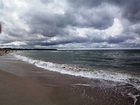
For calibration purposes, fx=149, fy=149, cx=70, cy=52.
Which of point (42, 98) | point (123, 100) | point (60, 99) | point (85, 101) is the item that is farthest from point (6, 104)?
point (123, 100)

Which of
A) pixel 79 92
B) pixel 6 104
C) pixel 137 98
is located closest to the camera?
pixel 6 104

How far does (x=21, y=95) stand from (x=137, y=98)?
18.1 feet

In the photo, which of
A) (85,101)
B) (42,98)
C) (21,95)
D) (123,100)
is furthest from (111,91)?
(21,95)

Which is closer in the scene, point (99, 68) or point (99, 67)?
point (99, 68)

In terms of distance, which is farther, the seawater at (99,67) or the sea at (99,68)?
the seawater at (99,67)

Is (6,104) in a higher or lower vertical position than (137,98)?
higher

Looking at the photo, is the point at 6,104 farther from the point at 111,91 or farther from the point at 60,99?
the point at 111,91

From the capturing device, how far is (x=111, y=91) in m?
8.34

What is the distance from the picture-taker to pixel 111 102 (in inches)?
263

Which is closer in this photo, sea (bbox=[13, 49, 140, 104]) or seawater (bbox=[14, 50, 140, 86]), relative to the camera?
sea (bbox=[13, 49, 140, 104])

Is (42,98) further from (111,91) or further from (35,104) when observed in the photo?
(111,91)

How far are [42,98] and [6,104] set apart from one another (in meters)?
1.56

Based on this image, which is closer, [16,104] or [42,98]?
[16,104]

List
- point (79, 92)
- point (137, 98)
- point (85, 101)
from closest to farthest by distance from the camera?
point (85, 101) < point (137, 98) < point (79, 92)
